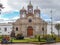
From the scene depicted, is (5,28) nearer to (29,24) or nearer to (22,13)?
(22,13)

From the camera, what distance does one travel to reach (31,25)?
1152 inches

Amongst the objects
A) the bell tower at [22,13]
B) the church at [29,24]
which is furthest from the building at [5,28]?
the bell tower at [22,13]

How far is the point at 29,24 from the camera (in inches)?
1148

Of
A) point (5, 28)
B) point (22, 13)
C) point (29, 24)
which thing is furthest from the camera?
point (29, 24)

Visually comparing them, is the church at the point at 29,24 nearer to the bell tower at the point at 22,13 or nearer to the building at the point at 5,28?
the bell tower at the point at 22,13

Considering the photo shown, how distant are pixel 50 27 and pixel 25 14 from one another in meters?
3.46

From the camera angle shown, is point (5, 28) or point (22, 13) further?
point (22, 13)

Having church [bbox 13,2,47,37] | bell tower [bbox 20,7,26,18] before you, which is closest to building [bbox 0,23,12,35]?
church [bbox 13,2,47,37]

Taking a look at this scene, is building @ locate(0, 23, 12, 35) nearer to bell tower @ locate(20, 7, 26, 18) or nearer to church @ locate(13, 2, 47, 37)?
church @ locate(13, 2, 47, 37)

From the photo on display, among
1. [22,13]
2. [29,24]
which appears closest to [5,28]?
[22,13]

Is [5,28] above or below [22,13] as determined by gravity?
below

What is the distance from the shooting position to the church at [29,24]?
27938mm

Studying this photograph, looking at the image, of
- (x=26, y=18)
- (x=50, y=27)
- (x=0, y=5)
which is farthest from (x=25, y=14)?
(x=0, y=5)

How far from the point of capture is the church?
2794 cm
